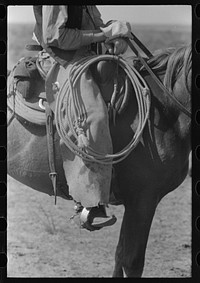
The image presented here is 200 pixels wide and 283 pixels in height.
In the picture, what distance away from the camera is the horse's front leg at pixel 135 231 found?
2.54m

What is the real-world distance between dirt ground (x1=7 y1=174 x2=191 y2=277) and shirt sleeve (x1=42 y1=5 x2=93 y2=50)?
1.27ft

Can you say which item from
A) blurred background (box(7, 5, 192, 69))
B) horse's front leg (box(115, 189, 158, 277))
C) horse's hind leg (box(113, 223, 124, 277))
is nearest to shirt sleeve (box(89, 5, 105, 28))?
blurred background (box(7, 5, 192, 69))

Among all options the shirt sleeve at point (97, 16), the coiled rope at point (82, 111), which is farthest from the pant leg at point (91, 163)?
the shirt sleeve at point (97, 16)

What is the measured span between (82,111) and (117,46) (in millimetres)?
186

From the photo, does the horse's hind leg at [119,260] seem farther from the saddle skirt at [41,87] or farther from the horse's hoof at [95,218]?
the saddle skirt at [41,87]

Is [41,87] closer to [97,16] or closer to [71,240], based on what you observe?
[97,16]

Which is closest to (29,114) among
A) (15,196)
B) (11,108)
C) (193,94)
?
(11,108)

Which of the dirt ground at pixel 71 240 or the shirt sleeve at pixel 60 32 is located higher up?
the shirt sleeve at pixel 60 32

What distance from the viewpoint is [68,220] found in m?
2.57

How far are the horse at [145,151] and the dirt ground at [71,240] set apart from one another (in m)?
0.03

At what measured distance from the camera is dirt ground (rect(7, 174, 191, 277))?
2557 mm

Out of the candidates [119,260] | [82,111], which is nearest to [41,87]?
[82,111]

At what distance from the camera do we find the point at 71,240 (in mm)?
2580

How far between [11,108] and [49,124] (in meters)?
0.11
